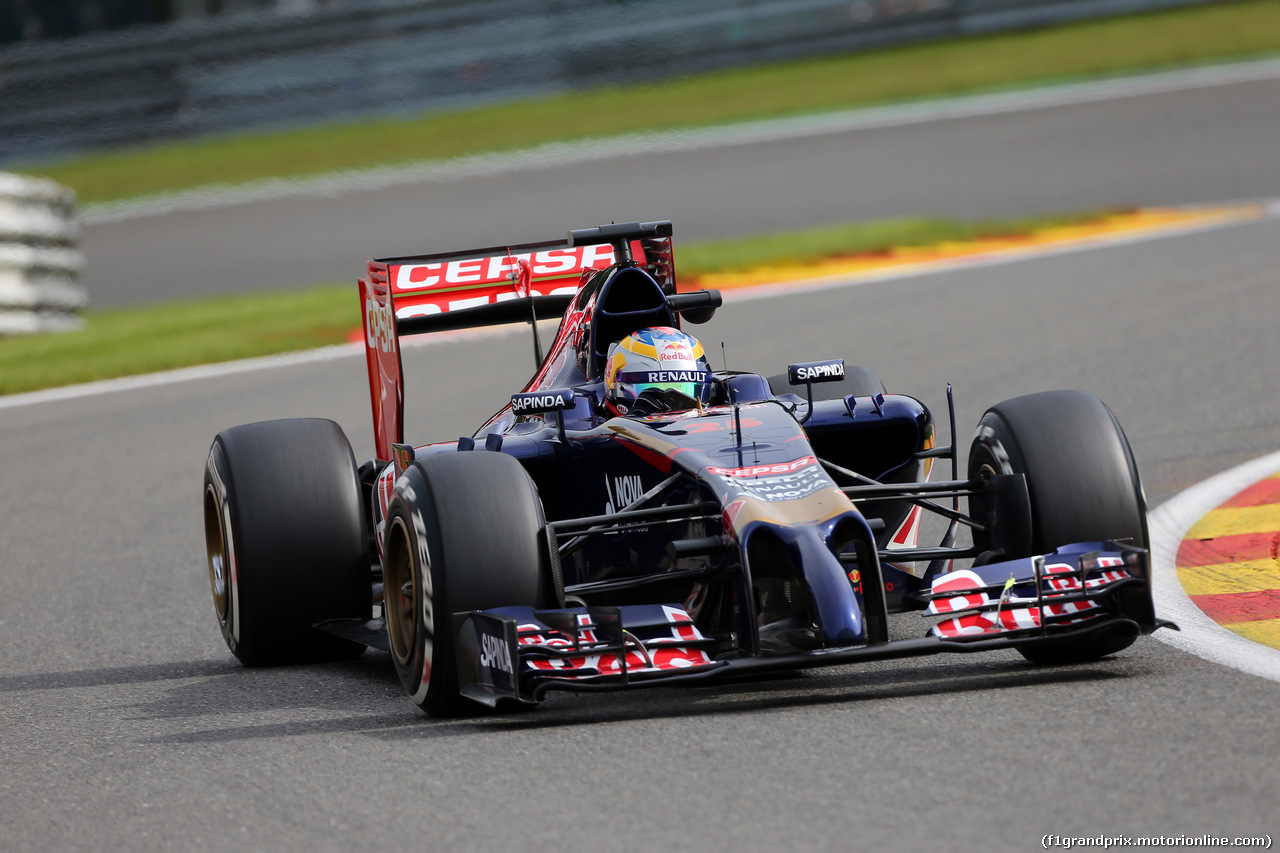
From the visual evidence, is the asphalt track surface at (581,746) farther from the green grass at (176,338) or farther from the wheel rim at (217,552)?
the green grass at (176,338)

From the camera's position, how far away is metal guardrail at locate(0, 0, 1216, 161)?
85.3ft

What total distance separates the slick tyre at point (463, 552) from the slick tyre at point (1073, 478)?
1.57m

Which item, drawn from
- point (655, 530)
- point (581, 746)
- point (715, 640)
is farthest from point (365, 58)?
point (581, 746)

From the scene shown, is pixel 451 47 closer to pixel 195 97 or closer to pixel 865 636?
pixel 195 97

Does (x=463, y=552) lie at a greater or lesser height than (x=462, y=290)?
lesser

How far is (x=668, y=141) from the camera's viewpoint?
24000 mm

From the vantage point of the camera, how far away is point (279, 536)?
6.81 meters

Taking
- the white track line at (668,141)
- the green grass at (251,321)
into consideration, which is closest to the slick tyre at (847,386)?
the green grass at (251,321)

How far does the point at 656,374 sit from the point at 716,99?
1971 centimetres

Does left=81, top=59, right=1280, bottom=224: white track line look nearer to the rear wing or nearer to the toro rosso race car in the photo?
the rear wing

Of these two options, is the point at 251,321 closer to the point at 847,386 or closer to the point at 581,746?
the point at 847,386

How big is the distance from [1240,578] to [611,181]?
15731mm

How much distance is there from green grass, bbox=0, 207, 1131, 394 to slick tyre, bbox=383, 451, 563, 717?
9491 millimetres

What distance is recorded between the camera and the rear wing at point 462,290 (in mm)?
7766
